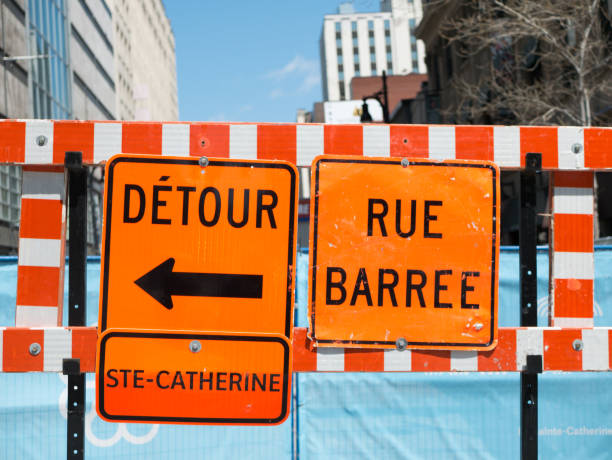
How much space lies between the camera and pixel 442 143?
316 cm

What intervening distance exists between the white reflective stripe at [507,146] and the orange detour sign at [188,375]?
114 cm

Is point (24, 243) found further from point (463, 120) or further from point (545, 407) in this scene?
point (463, 120)

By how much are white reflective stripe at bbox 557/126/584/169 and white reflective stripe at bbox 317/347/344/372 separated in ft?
3.86

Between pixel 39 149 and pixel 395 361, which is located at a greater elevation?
pixel 39 149

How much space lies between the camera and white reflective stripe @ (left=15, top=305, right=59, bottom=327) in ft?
10.2

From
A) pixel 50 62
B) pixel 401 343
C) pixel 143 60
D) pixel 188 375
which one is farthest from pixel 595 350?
pixel 143 60

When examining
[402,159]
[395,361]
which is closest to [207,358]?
[395,361]

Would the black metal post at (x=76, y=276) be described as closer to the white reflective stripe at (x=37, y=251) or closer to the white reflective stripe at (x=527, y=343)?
the white reflective stripe at (x=37, y=251)

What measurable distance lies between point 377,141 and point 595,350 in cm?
120

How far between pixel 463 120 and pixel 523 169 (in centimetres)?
3081

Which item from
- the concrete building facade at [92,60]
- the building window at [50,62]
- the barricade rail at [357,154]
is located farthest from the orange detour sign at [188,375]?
the concrete building facade at [92,60]

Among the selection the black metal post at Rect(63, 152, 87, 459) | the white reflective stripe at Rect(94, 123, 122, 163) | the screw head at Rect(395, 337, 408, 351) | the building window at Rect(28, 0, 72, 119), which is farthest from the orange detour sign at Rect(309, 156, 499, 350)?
the building window at Rect(28, 0, 72, 119)

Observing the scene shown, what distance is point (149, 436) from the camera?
5.93m

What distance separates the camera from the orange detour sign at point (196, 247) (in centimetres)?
290
